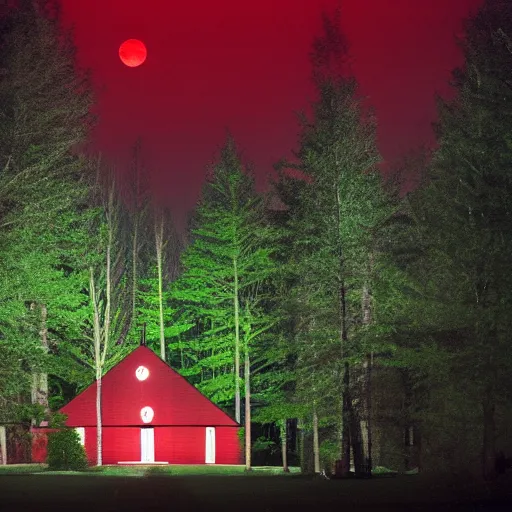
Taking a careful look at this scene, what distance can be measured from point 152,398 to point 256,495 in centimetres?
2435

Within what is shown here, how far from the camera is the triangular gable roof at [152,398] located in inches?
1756

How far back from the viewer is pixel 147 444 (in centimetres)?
4528

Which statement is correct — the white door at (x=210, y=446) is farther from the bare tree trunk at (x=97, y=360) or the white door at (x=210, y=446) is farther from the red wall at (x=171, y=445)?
the bare tree trunk at (x=97, y=360)

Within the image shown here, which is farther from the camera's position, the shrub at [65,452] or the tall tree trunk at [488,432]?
the shrub at [65,452]

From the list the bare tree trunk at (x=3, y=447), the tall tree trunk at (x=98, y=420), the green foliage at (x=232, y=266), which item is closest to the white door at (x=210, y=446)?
the green foliage at (x=232, y=266)

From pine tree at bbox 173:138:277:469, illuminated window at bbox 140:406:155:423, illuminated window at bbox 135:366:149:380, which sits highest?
pine tree at bbox 173:138:277:469

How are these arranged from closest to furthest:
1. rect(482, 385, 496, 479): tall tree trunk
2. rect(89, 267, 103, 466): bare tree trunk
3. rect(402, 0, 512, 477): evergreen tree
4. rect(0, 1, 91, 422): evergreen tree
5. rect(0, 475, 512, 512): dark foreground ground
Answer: rect(0, 475, 512, 512): dark foreground ground, rect(402, 0, 512, 477): evergreen tree, rect(482, 385, 496, 479): tall tree trunk, rect(0, 1, 91, 422): evergreen tree, rect(89, 267, 103, 466): bare tree trunk

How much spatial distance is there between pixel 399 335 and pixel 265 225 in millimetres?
16814

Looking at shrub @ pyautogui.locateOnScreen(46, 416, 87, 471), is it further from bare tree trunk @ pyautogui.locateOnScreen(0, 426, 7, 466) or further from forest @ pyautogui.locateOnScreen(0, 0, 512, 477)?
bare tree trunk @ pyautogui.locateOnScreen(0, 426, 7, 466)

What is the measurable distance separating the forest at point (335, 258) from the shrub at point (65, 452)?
8.67 feet

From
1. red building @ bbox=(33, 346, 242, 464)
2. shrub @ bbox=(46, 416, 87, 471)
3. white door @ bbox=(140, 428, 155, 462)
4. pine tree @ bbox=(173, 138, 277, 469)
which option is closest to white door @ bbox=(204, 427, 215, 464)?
red building @ bbox=(33, 346, 242, 464)

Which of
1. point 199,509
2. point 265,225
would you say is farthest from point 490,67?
point 265,225

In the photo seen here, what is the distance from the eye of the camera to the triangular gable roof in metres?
44.6

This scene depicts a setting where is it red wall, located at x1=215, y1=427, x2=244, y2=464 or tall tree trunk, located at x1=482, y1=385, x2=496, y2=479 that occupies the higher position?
tall tree trunk, located at x1=482, y1=385, x2=496, y2=479
